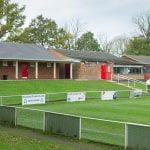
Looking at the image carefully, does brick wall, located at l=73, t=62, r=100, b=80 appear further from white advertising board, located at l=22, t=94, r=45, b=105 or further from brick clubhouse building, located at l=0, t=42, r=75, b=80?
white advertising board, located at l=22, t=94, r=45, b=105

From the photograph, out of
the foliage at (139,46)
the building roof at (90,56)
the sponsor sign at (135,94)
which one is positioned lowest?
the sponsor sign at (135,94)

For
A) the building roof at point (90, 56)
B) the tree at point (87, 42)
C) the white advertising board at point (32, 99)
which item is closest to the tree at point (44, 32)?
the tree at point (87, 42)

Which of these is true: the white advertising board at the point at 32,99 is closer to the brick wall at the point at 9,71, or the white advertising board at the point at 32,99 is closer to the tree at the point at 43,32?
the brick wall at the point at 9,71

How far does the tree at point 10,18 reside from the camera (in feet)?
A: 220

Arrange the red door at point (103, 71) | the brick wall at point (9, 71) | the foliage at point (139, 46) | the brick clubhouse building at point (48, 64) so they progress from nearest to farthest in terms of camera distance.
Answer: the brick wall at point (9, 71) < the brick clubhouse building at point (48, 64) < the red door at point (103, 71) < the foliage at point (139, 46)

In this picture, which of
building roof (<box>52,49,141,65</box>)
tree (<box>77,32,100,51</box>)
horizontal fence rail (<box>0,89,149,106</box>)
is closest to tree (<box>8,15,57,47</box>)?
tree (<box>77,32,100,51</box>)

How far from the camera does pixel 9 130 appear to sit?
1947 cm

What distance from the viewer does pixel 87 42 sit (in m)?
106

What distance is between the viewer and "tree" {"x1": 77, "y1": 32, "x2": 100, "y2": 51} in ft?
343

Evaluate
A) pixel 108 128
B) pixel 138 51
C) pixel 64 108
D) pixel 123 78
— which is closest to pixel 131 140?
pixel 108 128

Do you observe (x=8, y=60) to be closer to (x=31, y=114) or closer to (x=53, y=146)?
(x=31, y=114)

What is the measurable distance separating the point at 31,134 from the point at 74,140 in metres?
2.44

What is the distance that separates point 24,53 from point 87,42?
2026 inches

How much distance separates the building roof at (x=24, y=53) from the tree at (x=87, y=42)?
44578 millimetres
